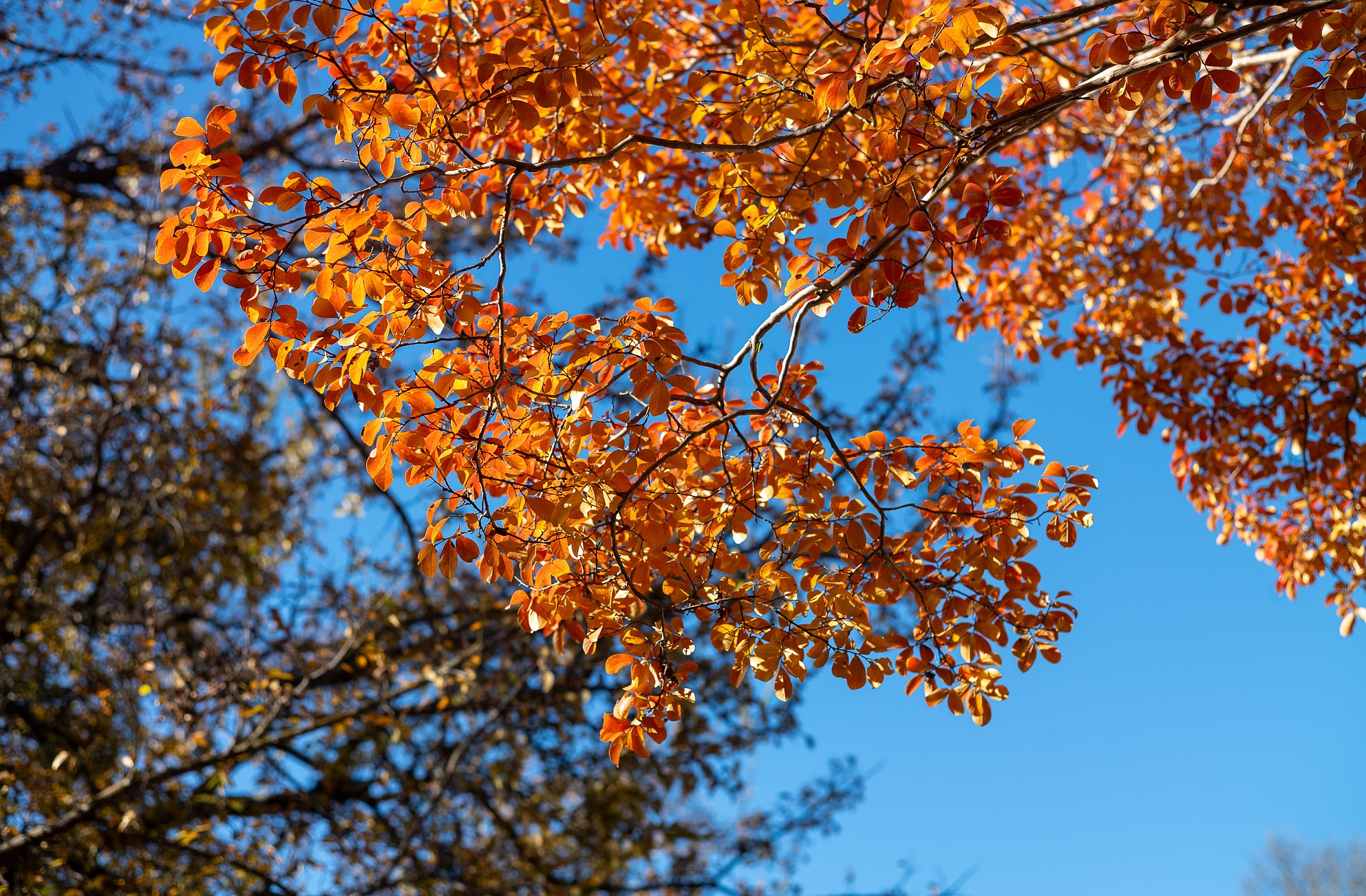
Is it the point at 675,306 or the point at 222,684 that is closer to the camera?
the point at 675,306

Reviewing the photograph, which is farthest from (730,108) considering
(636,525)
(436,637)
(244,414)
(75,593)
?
(75,593)

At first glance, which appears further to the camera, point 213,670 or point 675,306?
point 213,670

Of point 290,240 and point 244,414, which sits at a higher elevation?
point 244,414

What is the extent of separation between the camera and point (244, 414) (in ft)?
26.6

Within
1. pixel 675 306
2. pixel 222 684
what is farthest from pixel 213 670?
pixel 675 306

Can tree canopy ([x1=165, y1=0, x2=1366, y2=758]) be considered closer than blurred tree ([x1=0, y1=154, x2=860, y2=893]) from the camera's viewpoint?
Yes

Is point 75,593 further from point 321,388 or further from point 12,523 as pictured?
point 321,388

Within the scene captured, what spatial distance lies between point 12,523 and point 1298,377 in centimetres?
898

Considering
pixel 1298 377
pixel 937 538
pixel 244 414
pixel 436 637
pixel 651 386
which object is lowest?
pixel 937 538

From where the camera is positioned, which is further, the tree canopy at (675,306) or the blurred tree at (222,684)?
the blurred tree at (222,684)

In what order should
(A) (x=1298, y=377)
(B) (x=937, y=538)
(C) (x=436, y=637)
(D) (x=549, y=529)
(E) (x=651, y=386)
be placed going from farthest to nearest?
1. (C) (x=436, y=637)
2. (A) (x=1298, y=377)
3. (B) (x=937, y=538)
4. (D) (x=549, y=529)
5. (E) (x=651, y=386)

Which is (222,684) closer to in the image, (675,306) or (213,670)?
(213,670)

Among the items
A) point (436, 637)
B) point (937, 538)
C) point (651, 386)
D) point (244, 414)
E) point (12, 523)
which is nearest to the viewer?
point (651, 386)

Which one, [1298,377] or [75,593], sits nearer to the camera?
[1298,377]
